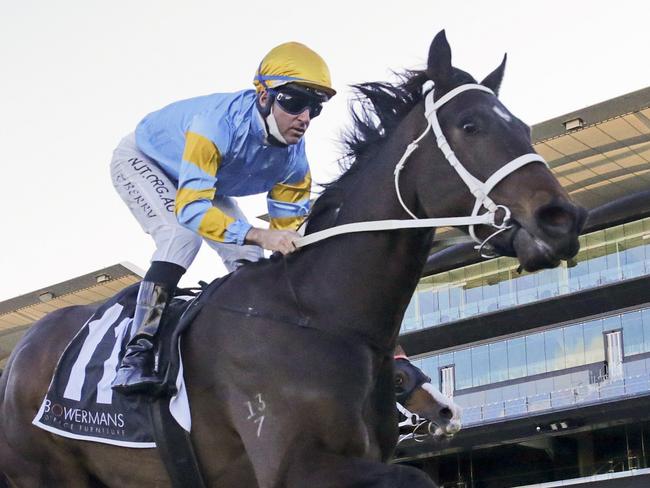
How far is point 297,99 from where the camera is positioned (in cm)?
544

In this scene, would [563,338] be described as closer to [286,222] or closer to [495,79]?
[286,222]

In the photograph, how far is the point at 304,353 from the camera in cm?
485

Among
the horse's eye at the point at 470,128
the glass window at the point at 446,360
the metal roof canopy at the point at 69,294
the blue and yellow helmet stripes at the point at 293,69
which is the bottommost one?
the horse's eye at the point at 470,128

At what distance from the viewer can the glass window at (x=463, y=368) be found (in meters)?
41.9

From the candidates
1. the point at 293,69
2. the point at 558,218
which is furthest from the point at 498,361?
the point at 558,218

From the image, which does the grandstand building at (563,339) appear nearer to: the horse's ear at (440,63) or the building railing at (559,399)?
the building railing at (559,399)

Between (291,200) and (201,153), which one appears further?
(291,200)

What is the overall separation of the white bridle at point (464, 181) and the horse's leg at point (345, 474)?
91 centimetres

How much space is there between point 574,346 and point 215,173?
35.4m

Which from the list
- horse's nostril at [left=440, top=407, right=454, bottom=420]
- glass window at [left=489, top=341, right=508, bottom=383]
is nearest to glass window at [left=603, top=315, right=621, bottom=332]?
glass window at [left=489, top=341, right=508, bottom=383]

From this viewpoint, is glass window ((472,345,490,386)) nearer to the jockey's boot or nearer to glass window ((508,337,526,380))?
glass window ((508,337,526,380))

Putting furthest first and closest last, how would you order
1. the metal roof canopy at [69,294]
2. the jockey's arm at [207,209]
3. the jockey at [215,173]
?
the metal roof canopy at [69,294] < the jockey at [215,173] < the jockey's arm at [207,209]

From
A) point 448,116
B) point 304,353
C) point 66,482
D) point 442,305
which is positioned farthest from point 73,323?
point 442,305

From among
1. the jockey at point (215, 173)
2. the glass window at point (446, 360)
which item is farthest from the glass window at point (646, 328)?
the jockey at point (215, 173)
